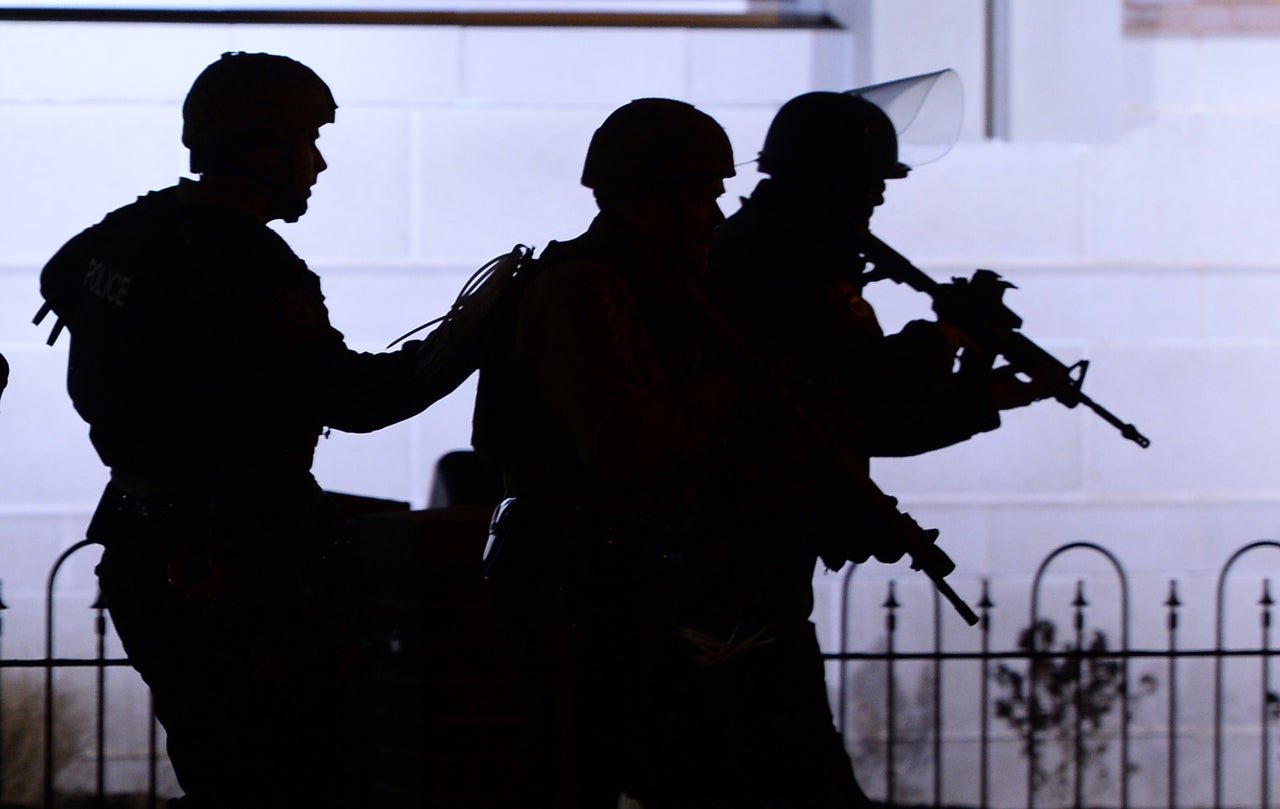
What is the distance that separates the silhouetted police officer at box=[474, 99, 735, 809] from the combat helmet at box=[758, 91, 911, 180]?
0.53 meters

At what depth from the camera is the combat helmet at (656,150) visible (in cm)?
246

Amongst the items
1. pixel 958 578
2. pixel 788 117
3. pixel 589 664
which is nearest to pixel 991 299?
pixel 788 117

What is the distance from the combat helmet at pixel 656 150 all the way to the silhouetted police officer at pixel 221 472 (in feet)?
1.59

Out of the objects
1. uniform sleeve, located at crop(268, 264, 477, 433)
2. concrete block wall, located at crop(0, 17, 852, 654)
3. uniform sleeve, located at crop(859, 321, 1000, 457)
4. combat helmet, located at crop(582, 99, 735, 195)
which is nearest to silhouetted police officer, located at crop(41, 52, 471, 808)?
uniform sleeve, located at crop(268, 264, 477, 433)

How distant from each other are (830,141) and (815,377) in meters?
0.57

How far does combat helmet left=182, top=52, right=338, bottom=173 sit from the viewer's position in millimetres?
2566

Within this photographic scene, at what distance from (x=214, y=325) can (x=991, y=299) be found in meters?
1.55

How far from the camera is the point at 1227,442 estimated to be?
5.32 meters

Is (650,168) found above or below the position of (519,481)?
above

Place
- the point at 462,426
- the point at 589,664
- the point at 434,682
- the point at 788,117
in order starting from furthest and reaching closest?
the point at 462,426
the point at 434,682
the point at 788,117
the point at 589,664

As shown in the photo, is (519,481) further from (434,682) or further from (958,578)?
(958,578)

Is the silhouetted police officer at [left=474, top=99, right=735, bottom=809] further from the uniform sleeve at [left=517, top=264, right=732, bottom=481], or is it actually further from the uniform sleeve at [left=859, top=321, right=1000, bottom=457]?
the uniform sleeve at [left=859, top=321, right=1000, bottom=457]

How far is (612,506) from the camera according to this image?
7.92ft

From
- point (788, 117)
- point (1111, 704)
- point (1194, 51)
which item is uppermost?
point (1194, 51)
